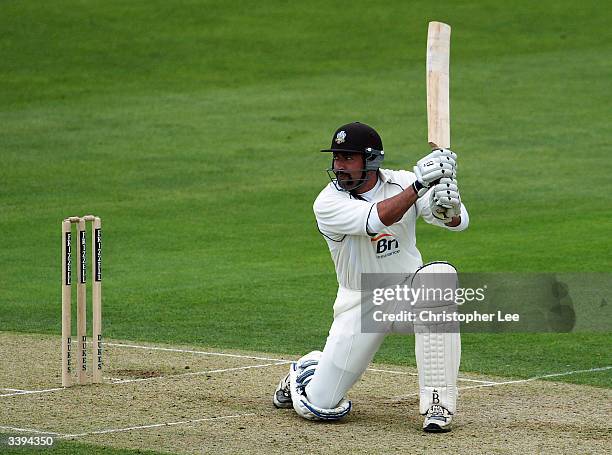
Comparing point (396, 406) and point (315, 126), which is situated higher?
point (315, 126)

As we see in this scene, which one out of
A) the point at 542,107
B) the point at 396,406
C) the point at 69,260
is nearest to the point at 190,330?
the point at 69,260

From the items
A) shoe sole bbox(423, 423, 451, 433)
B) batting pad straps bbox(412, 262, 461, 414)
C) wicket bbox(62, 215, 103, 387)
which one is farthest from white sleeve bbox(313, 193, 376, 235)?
wicket bbox(62, 215, 103, 387)

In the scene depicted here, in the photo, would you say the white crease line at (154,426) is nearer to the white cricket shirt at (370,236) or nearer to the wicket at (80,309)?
the white cricket shirt at (370,236)

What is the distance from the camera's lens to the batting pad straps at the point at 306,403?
770cm

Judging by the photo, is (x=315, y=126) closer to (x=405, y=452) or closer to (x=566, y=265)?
(x=566, y=265)

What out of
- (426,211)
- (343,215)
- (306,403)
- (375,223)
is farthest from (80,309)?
(426,211)

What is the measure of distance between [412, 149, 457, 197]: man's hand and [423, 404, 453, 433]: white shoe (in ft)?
4.11

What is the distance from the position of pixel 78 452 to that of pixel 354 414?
1881 millimetres

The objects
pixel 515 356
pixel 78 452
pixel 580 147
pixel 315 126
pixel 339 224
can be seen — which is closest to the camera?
pixel 78 452

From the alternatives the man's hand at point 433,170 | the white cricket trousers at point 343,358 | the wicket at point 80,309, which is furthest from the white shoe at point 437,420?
the wicket at point 80,309

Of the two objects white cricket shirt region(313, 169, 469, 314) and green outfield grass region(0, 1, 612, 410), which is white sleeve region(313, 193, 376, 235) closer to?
white cricket shirt region(313, 169, 469, 314)

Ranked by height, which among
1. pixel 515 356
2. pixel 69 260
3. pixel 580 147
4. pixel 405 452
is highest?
pixel 580 147

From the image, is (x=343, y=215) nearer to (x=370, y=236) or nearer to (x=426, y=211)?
(x=370, y=236)

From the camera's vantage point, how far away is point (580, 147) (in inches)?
856
